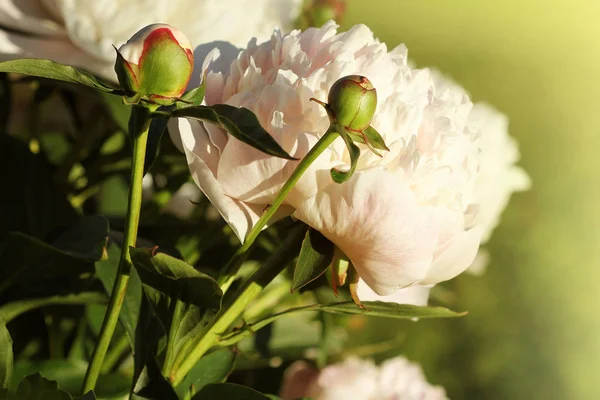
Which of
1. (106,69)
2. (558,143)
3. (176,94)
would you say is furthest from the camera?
(558,143)

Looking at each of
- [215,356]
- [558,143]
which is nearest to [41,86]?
[215,356]

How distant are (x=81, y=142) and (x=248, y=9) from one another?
101mm

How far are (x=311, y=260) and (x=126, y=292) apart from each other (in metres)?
0.08

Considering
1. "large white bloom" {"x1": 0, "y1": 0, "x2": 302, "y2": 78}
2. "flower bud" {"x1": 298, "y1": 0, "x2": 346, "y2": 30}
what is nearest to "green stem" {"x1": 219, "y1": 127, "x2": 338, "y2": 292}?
"large white bloom" {"x1": 0, "y1": 0, "x2": 302, "y2": 78}

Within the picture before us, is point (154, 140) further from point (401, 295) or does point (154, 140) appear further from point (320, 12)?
point (320, 12)

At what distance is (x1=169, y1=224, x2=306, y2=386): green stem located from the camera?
21cm

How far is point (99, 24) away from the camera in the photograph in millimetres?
263

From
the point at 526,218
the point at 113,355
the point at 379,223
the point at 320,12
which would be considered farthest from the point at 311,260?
the point at 526,218

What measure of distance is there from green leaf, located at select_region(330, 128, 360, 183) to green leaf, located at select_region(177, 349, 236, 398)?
101 millimetres

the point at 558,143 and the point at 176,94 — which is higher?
the point at 176,94

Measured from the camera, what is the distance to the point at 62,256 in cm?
23

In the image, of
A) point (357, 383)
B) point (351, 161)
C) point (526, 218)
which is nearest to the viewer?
point (351, 161)

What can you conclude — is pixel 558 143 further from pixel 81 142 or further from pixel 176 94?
pixel 176 94

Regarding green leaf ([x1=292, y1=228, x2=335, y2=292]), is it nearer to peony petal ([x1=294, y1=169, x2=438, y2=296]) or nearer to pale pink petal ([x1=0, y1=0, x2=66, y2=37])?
peony petal ([x1=294, y1=169, x2=438, y2=296])
